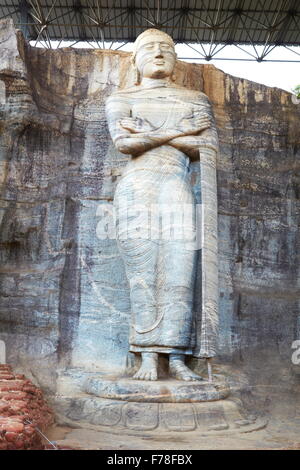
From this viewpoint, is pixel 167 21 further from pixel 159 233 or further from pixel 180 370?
pixel 180 370

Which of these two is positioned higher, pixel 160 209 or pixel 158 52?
pixel 158 52

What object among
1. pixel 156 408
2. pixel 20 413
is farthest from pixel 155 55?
pixel 20 413

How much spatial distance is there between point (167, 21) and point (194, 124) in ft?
27.0

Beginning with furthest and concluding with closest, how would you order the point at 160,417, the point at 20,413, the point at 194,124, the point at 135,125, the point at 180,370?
the point at 194,124 < the point at 135,125 < the point at 180,370 < the point at 160,417 < the point at 20,413

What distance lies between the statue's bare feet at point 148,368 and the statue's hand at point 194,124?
2.33m

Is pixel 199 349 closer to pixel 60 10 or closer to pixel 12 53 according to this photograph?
pixel 12 53

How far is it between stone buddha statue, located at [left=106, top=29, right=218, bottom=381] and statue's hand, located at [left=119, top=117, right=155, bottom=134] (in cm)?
1

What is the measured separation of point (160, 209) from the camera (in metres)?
5.54

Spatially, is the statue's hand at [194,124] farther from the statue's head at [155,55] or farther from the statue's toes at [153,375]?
the statue's toes at [153,375]

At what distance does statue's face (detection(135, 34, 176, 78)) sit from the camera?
20.5 feet

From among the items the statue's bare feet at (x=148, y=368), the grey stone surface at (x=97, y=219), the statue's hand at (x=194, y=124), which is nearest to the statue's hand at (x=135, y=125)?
the statue's hand at (x=194, y=124)

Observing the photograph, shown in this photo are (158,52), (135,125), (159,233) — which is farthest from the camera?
(158,52)

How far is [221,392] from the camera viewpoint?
4.91 m

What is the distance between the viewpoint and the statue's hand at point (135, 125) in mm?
5719
